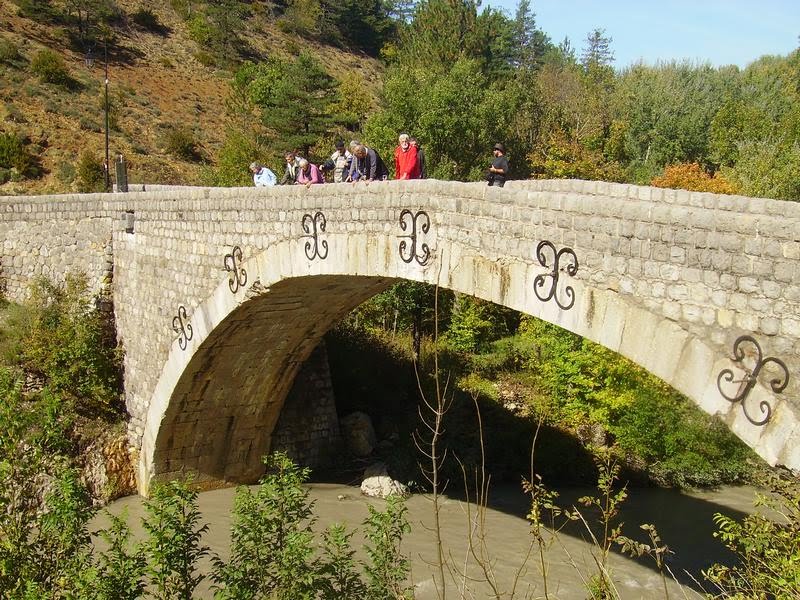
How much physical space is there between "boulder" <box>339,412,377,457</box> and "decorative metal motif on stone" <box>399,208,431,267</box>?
815 centimetres

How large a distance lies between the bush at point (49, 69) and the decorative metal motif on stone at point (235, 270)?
26.3 metres

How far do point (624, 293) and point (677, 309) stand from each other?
468 mm

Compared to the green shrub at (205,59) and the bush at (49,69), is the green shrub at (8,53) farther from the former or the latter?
the green shrub at (205,59)

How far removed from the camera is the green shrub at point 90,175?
2630 centimetres

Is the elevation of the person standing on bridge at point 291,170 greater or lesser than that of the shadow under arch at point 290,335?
greater

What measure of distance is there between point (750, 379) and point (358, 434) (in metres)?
11.4

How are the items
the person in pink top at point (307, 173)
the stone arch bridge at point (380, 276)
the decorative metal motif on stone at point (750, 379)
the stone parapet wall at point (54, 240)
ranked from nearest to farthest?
1. the decorative metal motif on stone at point (750, 379)
2. the stone arch bridge at point (380, 276)
3. the person in pink top at point (307, 173)
4. the stone parapet wall at point (54, 240)

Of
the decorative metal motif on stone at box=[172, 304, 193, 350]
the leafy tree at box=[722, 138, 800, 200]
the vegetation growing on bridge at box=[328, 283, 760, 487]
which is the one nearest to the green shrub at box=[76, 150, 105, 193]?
the vegetation growing on bridge at box=[328, 283, 760, 487]

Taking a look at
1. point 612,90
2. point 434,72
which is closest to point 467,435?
point 434,72

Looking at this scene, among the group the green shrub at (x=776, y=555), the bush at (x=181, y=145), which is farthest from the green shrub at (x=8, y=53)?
the green shrub at (x=776, y=555)

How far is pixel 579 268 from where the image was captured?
615cm

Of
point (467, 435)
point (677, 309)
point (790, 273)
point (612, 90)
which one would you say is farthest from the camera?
point (612, 90)

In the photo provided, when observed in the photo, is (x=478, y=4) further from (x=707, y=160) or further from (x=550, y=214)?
(x=550, y=214)

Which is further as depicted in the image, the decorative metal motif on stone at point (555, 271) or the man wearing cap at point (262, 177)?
the man wearing cap at point (262, 177)
